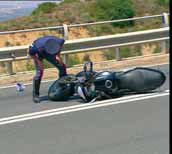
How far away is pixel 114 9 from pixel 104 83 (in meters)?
Answer: 26.9

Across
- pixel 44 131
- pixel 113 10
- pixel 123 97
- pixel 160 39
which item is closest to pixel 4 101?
pixel 123 97

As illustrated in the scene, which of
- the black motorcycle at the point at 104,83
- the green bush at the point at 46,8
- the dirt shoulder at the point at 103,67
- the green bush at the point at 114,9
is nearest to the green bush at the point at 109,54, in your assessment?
the dirt shoulder at the point at 103,67

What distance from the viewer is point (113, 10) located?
117 feet

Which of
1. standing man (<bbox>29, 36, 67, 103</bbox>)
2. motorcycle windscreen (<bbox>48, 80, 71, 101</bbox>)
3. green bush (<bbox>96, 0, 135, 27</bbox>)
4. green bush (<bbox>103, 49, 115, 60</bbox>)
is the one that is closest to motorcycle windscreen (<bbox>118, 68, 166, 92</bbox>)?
motorcycle windscreen (<bbox>48, 80, 71, 101</bbox>)

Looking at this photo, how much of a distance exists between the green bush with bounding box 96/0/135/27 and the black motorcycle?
950 inches

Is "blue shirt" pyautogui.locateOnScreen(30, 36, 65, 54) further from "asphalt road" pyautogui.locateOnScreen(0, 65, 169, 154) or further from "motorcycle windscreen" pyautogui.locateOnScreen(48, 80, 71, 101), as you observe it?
"asphalt road" pyautogui.locateOnScreen(0, 65, 169, 154)

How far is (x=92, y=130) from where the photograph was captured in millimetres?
7605

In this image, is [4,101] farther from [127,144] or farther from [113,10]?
[113,10]

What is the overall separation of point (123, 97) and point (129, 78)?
0.55 meters

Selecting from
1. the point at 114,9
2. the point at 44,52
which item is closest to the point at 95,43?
the point at 44,52

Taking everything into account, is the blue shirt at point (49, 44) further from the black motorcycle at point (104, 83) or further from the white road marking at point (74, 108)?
the white road marking at point (74, 108)

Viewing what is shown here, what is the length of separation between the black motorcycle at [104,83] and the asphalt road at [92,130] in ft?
0.64

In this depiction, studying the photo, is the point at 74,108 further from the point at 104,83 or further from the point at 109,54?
the point at 109,54

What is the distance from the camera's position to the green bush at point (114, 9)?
34.2 metres
